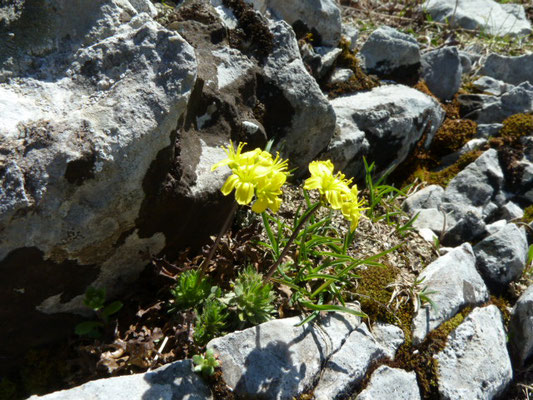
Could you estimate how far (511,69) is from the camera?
7.83 metres

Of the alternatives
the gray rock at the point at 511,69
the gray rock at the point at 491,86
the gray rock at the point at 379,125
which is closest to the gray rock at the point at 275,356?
the gray rock at the point at 379,125

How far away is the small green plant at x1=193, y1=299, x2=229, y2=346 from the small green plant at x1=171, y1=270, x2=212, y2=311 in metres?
0.09

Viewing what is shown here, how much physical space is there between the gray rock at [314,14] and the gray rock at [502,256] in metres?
3.20

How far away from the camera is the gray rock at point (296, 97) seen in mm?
4559

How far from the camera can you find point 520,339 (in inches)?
165

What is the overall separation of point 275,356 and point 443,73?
209 inches

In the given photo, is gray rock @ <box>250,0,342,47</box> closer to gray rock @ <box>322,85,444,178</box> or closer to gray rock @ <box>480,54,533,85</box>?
gray rock @ <box>322,85,444,178</box>

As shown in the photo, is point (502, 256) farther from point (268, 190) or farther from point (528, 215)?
point (268, 190)

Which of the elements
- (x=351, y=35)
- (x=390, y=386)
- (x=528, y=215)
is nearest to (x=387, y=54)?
(x=351, y=35)

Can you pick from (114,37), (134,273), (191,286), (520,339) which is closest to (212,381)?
(191,286)

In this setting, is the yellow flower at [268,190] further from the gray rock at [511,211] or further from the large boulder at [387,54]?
the large boulder at [387,54]

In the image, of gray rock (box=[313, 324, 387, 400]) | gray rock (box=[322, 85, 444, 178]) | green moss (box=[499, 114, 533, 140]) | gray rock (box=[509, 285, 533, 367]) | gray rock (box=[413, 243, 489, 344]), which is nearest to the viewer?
gray rock (box=[313, 324, 387, 400])

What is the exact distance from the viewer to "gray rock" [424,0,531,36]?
907 centimetres

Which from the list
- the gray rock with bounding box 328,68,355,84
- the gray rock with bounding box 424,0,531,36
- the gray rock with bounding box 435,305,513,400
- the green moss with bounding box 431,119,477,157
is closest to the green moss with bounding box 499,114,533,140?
the green moss with bounding box 431,119,477,157
